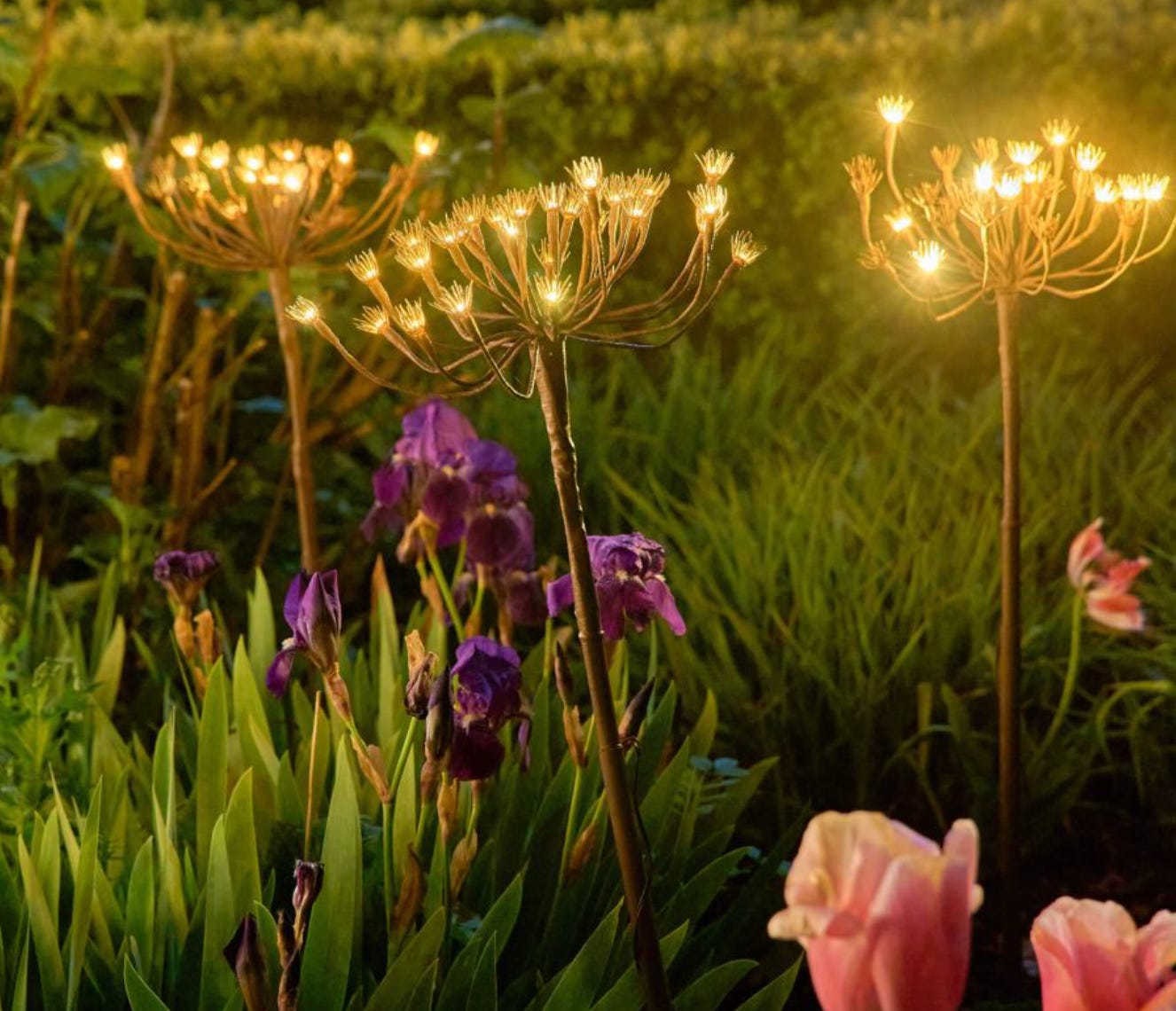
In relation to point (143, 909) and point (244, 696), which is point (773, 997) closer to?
point (143, 909)

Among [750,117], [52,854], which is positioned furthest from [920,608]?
[750,117]

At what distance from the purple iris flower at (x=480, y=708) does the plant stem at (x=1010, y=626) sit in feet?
2.07

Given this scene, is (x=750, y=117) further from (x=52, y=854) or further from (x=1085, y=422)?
(x=52, y=854)

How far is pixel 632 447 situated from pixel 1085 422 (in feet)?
3.55

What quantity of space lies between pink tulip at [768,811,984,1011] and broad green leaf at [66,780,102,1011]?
77cm

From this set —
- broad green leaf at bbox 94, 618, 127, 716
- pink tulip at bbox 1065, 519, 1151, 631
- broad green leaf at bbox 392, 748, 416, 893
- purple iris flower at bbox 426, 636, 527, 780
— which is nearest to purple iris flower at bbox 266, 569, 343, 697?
purple iris flower at bbox 426, 636, 527, 780

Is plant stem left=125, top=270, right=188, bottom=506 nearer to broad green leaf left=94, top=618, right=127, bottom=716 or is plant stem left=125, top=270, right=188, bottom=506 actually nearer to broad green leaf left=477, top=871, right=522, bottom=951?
broad green leaf left=94, top=618, right=127, bottom=716

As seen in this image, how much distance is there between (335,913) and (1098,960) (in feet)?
2.29

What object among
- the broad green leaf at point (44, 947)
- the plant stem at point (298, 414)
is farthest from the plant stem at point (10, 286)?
the broad green leaf at point (44, 947)

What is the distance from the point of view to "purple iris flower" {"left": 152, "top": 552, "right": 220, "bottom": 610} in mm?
1674

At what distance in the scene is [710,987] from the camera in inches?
53.1

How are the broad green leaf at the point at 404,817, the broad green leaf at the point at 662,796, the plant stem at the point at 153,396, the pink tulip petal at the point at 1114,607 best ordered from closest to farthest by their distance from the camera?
the broad green leaf at the point at 404,817
the broad green leaf at the point at 662,796
the pink tulip petal at the point at 1114,607
the plant stem at the point at 153,396

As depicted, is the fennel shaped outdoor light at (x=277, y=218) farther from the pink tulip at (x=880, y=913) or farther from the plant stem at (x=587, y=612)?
the pink tulip at (x=880, y=913)

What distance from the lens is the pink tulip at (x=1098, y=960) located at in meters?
0.83
